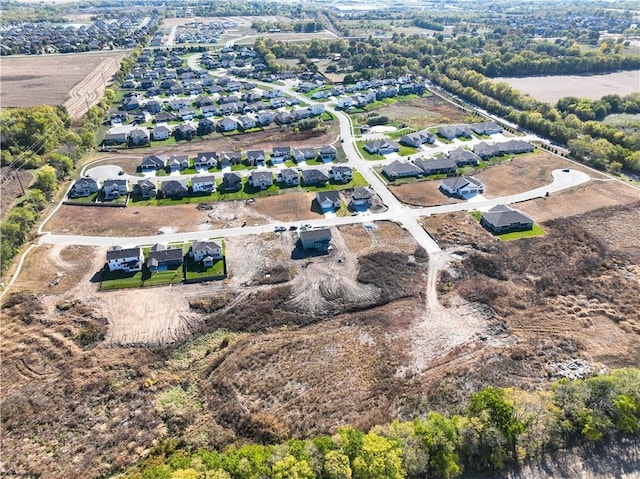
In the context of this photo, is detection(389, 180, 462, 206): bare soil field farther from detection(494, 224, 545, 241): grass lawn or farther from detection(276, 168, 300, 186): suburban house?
detection(276, 168, 300, 186): suburban house

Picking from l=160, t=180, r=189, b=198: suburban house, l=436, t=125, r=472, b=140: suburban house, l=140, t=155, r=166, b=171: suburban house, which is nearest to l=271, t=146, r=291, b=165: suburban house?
l=160, t=180, r=189, b=198: suburban house

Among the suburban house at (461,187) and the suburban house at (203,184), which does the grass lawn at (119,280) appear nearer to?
the suburban house at (203,184)

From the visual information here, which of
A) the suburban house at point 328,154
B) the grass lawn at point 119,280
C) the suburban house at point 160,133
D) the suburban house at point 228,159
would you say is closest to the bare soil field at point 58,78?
the suburban house at point 160,133

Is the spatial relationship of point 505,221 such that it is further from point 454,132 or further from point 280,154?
point 280,154

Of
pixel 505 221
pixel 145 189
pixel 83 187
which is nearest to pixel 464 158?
pixel 505 221

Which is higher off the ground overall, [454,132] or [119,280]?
[454,132]

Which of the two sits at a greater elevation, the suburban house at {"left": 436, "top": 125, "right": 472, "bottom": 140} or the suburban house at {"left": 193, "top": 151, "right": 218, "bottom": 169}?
the suburban house at {"left": 436, "top": 125, "right": 472, "bottom": 140}
